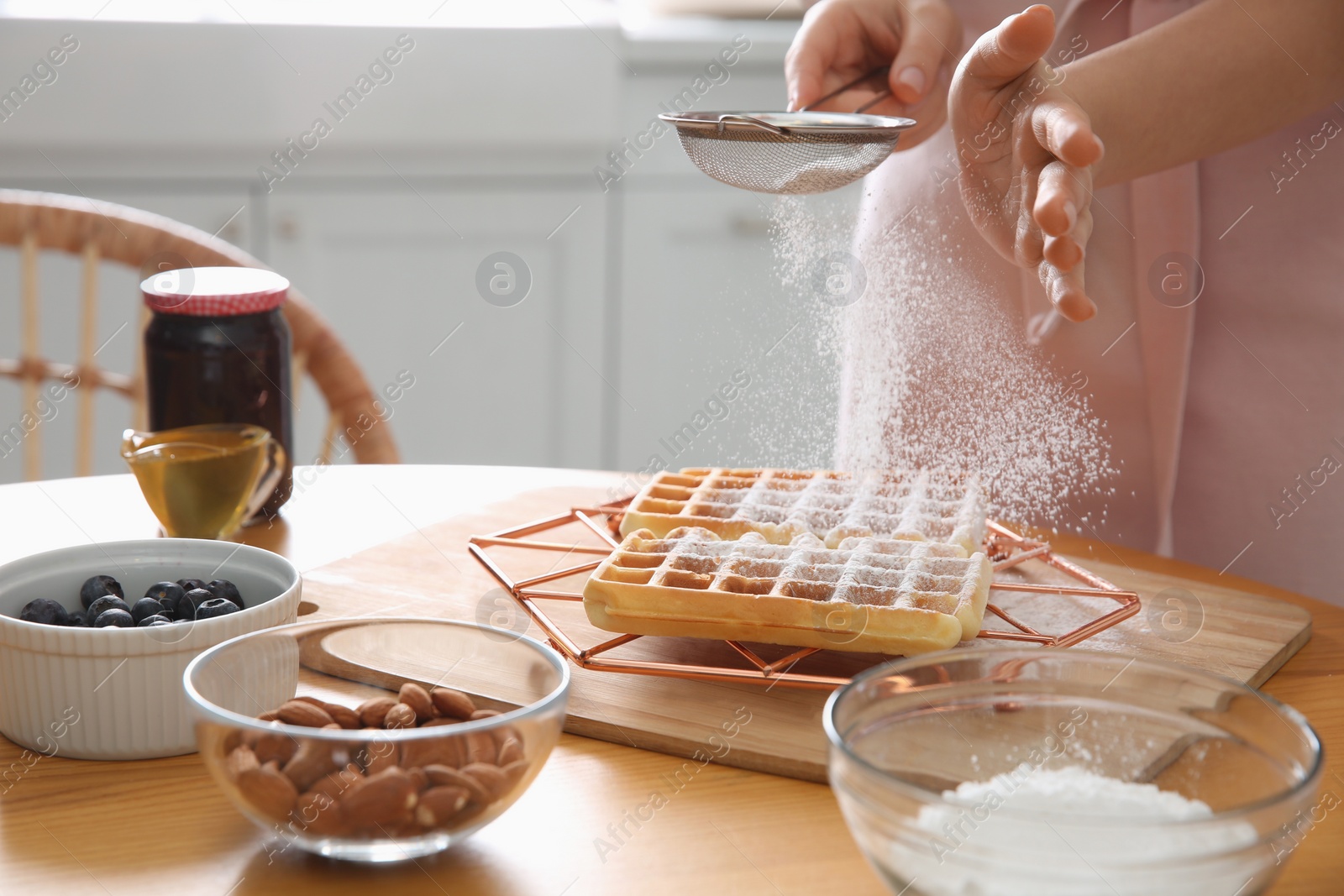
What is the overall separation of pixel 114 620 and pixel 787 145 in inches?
24.4

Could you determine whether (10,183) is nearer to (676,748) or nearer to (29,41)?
(29,41)

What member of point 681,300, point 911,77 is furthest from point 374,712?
point 681,300

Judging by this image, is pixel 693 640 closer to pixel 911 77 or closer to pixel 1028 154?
pixel 1028 154

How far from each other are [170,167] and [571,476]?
140 centimetres

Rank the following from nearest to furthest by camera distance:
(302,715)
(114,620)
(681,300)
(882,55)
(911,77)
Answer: (302,715) → (114,620) → (911,77) → (882,55) → (681,300)

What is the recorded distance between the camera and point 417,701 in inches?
24.8

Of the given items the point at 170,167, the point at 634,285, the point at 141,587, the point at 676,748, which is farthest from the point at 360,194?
the point at 676,748

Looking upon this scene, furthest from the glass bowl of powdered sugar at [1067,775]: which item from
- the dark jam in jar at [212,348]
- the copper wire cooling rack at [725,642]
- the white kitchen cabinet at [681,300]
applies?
the white kitchen cabinet at [681,300]

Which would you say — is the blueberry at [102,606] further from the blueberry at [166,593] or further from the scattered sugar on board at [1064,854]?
the scattered sugar on board at [1064,854]

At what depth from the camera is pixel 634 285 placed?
2678mm

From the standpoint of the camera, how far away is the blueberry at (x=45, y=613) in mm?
700

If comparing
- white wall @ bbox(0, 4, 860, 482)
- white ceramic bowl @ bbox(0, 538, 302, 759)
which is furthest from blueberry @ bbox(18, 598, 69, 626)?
white wall @ bbox(0, 4, 860, 482)

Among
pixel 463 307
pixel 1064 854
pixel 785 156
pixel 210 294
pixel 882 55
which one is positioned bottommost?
pixel 463 307

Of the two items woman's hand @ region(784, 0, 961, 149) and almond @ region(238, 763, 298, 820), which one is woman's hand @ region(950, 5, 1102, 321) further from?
almond @ region(238, 763, 298, 820)
